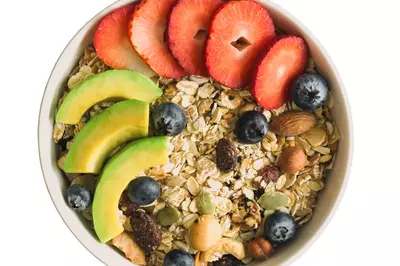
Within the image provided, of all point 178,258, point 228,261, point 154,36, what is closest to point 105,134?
point 154,36

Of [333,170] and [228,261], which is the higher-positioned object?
[333,170]

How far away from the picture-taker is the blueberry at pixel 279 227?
2.11m

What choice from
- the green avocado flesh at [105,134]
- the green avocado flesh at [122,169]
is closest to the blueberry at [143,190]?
the green avocado flesh at [122,169]

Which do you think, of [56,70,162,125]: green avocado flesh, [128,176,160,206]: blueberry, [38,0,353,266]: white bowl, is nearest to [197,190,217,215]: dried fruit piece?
[128,176,160,206]: blueberry

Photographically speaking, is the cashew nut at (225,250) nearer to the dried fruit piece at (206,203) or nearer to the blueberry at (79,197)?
the dried fruit piece at (206,203)

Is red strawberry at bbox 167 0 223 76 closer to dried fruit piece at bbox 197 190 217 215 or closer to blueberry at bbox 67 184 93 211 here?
dried fruit piece at bbox 197 190 217 215

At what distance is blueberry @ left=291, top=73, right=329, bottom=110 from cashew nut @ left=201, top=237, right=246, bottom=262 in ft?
1.60

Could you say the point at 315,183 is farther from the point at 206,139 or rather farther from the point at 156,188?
the point at 156,188

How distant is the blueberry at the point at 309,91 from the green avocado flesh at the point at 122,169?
433 mm

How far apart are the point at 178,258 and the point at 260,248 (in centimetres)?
26

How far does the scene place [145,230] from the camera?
2088 millimetres

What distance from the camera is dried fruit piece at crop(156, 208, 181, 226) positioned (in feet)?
6.91

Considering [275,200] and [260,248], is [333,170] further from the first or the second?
[260,248]

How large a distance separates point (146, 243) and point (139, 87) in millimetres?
490
